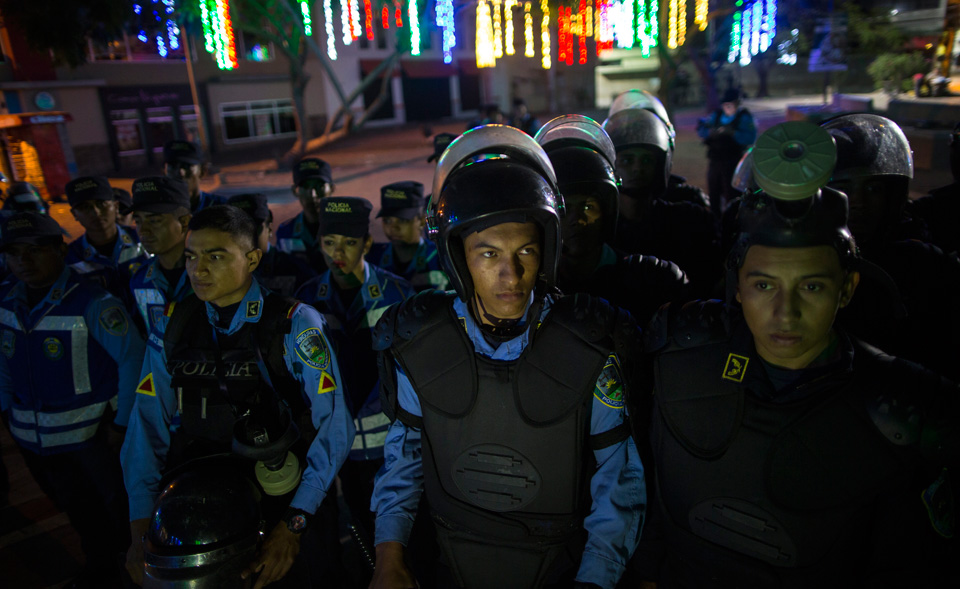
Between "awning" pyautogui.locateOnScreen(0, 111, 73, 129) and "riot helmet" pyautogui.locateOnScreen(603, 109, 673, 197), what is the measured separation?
19744 mm

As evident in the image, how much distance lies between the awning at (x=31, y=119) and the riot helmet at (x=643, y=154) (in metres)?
19.7

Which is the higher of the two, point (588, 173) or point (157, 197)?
point (588, 173)

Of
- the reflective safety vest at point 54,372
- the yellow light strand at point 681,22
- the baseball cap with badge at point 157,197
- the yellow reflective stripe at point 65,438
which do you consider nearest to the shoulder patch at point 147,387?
the reflective safety vest at point 54,372

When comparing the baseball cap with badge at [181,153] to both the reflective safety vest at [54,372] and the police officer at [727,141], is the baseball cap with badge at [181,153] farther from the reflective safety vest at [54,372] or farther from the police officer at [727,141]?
the police officer at [727,141]

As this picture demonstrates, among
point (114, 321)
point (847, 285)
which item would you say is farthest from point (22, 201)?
point (847, 285)

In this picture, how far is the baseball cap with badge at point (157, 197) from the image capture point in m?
3.96

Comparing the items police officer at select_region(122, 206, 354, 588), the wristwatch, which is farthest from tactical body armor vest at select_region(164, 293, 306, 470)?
the wristwatch

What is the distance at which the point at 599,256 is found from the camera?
115 inches

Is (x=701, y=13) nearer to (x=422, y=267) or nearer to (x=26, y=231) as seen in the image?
(x=422, y=267)

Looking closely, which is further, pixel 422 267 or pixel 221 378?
pixel 422 267

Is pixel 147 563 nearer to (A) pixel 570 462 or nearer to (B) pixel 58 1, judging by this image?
(A) pixel 570 462

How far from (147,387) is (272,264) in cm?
211

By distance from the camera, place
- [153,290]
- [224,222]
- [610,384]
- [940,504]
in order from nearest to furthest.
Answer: [940,504] → [610,384] → [224,222] → [153,290]

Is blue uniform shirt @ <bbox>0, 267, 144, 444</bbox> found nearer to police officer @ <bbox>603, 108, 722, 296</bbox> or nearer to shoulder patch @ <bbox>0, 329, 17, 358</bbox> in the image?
shoulder patch @ <bbox>0, 329, 17, 358</bbox>
